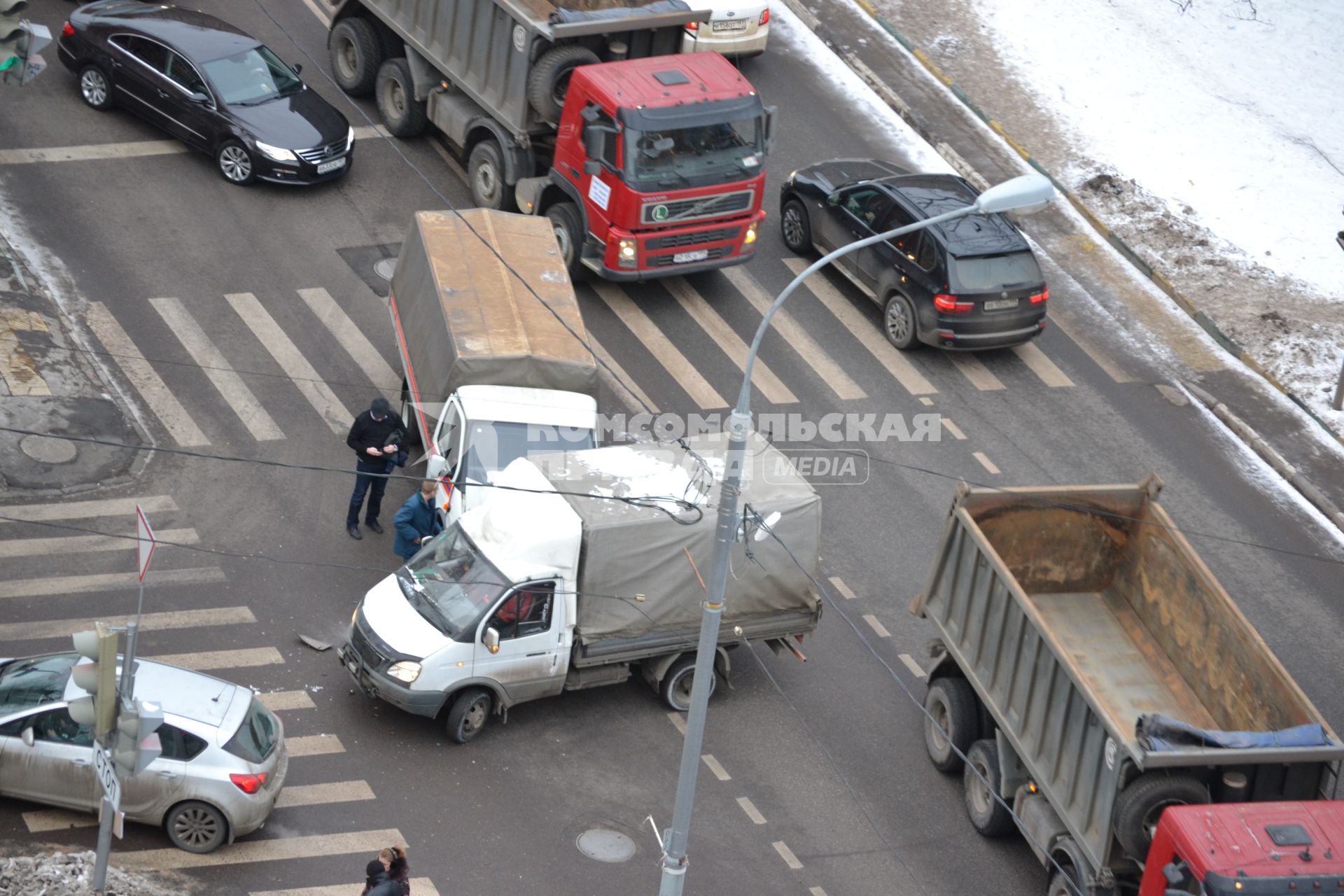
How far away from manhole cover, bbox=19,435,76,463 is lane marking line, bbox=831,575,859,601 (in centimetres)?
899

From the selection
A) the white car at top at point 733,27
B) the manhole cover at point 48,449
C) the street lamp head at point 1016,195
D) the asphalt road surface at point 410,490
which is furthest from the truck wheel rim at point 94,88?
the street lamp head at point 1016,195

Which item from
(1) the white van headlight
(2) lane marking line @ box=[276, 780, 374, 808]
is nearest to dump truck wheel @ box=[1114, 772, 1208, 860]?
(1) the white van headlight

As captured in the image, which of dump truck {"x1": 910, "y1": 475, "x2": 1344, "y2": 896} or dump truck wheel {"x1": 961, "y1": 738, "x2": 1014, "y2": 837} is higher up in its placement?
dump truck {"x1": 910, "y1": 475, "x2": 1344, "y2": 896}

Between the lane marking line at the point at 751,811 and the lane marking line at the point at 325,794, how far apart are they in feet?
11.8

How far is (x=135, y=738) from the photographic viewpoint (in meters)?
13.0

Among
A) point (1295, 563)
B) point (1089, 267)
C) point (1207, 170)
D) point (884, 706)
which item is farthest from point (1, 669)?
point (1207, 170)

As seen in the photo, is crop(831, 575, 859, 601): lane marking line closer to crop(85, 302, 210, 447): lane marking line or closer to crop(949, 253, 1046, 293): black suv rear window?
crop(949, 253, 1046, 293): black suv rear window

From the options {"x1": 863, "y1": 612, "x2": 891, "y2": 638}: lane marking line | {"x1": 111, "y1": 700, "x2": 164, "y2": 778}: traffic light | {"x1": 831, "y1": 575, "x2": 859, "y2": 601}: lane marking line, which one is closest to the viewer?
{"x1": 111, "y1": 700, "x2": 164, "y2": 778}: traffic light

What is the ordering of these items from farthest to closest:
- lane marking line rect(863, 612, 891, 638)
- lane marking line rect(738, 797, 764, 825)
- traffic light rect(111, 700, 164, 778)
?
lane marking line rect(863, 612, 891, 638)
lane marking line rect(738, 797, 764, 825)
traffic light rect(111, 700, 164, 778)

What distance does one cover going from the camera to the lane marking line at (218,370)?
2064cm

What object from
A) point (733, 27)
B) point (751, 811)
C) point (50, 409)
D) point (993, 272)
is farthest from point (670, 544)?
point (733, 27)

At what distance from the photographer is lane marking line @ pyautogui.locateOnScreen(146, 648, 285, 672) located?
17.1 m

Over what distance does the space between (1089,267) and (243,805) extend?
1639 cm

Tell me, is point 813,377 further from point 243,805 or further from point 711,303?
point 243,805
